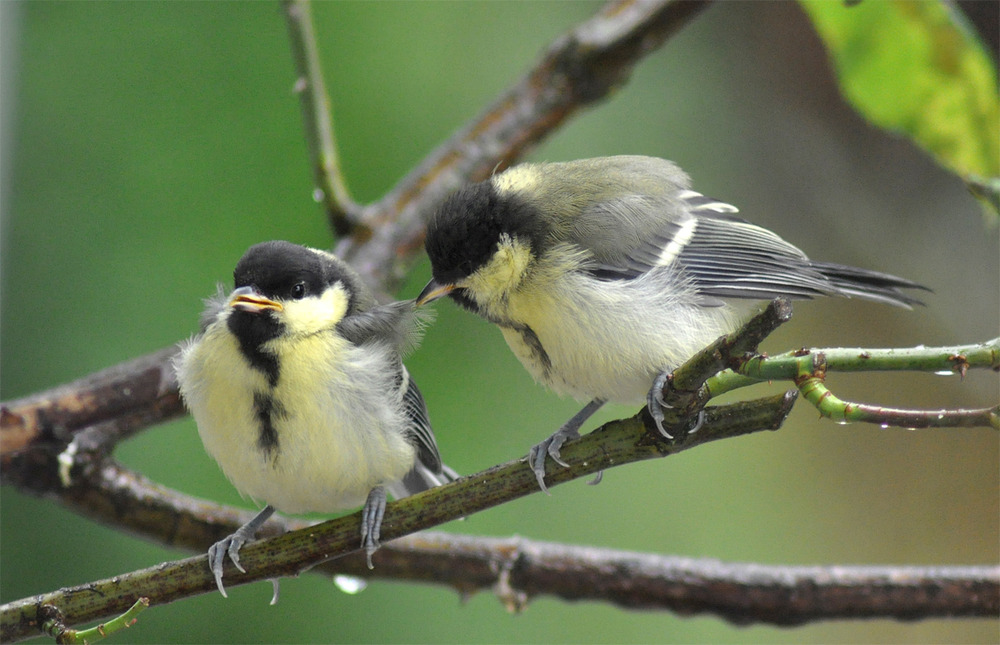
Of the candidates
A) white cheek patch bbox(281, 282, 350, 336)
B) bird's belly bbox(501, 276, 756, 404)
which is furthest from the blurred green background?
bird's belly bbox(501, 276, 756, 404)

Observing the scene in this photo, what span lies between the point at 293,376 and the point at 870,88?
705 millimetres

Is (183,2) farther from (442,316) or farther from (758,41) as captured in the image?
(758,41)

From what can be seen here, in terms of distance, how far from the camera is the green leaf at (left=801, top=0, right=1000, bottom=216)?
0.97 m

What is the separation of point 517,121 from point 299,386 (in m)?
0.62

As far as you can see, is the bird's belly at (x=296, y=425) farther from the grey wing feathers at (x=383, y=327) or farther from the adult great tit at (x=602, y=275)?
the adult great tit at (x=602, y=275)

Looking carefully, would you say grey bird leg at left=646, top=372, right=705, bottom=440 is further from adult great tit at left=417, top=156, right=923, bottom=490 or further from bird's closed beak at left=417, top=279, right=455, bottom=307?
bird's closed beak at left=417, top=279, right=455, bottom=307

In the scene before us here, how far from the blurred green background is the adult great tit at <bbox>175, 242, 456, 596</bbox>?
9.5 inches

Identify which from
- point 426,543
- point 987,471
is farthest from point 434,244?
point 987,471

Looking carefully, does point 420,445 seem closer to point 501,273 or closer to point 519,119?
point 501,273

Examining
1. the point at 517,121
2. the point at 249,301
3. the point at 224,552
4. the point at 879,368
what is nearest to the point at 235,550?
the point at 224,552

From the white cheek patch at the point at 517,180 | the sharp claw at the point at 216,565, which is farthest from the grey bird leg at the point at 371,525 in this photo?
the white cheek patch at the point at 517,180

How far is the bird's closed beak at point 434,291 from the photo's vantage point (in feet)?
2.96

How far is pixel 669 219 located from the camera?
3.31 feet

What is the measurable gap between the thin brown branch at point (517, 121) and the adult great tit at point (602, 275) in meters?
0.35
